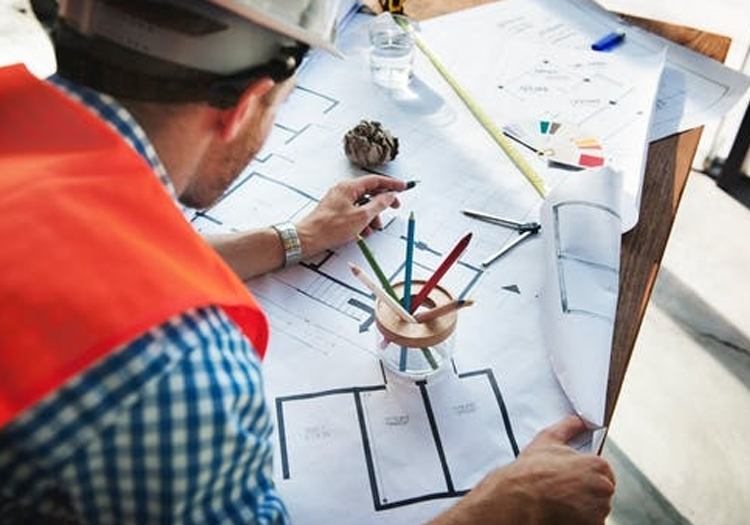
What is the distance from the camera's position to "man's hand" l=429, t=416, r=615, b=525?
25.0 inches

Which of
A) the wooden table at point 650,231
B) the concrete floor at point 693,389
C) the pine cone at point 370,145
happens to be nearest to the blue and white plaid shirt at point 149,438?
the wooden table at point 650,231

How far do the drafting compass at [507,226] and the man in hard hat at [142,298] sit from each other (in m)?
0.24

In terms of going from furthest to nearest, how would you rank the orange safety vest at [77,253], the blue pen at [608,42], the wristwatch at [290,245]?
1. the blue pen at [608,42]
2. the wristwatch at [290,245]
3. the orange safety vest at [77,253]

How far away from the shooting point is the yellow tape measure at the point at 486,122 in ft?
3.26

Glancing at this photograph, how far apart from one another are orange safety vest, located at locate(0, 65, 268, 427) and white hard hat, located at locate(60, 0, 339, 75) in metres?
0.07

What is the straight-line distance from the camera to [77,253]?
1.61 feet

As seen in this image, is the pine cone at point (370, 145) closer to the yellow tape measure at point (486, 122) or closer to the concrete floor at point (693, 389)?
the yellow tape measure at point (486, 122)

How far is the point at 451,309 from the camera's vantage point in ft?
2.37

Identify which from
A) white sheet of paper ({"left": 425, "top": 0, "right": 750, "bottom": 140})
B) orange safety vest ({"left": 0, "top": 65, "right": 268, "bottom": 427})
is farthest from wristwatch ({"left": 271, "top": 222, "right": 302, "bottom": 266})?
white sheet of paper ({"left": 425, "top": 0, "right": 750, "bottom": 140})

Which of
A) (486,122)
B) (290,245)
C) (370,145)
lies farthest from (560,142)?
(290,245)

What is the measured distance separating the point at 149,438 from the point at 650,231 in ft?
2.14

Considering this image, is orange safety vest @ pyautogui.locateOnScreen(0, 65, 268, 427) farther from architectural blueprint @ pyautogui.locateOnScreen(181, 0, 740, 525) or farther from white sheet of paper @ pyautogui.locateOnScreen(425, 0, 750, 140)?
white sheet of paper @ pyautogui.locateOnScreen(425, 0, 750, 140)

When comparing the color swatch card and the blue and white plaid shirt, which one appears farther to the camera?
the color swatch card

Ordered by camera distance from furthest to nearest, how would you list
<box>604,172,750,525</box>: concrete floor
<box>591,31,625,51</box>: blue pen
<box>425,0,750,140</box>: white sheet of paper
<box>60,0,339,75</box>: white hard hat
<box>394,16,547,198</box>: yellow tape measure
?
<box>604,172,750,525</box>: concrete floor
<box>591,31,625,51</box>: blue pen
<box>425,0,750,140</box>: white sheet of paper
<box>394,16,547,198</box>: yellow tape measure
<box>60,0,339,75</box>: white hard hat
